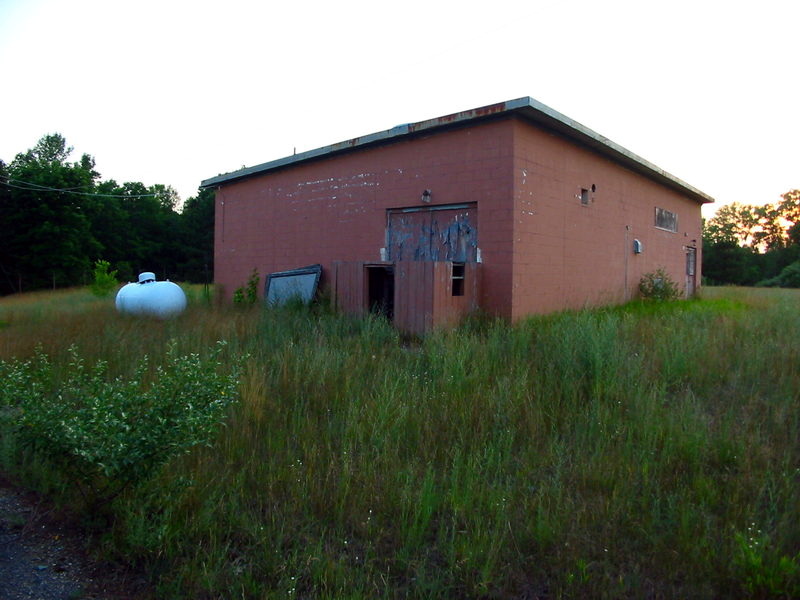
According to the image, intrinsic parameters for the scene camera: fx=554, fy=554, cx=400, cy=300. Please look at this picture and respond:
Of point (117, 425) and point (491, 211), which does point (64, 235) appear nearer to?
point (491, 211)

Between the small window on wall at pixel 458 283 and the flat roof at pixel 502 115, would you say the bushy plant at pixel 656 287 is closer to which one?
the flat roof at pixel 502 115

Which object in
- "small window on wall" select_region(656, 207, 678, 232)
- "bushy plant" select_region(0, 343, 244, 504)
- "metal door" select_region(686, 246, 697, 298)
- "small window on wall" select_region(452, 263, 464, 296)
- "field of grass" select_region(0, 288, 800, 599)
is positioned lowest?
"field of grass" select_region(0, 288, 800, 599)

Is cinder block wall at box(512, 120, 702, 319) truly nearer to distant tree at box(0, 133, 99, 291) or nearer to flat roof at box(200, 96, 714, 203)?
flat roof at box(200, 96, 714, 203)

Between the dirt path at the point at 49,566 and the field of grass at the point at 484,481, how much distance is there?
0.11 metres

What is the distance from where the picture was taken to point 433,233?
987 cm

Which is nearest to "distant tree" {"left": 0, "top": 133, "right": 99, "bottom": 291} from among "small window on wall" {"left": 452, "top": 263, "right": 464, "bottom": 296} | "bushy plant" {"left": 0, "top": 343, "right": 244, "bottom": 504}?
"small window on wall" {"left": 452, "top": 263, "right": 464, "bottom": 296}

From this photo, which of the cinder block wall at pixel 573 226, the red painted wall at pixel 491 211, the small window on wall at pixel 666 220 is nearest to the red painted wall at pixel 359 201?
the red painted wall at pixel 491 211

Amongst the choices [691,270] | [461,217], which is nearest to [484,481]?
[461,217]

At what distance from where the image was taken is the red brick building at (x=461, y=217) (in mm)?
8766

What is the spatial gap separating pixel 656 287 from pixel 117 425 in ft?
44.0

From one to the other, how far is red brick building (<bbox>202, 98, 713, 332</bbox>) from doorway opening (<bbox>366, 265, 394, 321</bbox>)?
2 centimetres

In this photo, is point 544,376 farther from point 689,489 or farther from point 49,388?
point 49,388

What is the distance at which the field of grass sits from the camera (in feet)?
9.39

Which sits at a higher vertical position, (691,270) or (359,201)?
(359,201)
